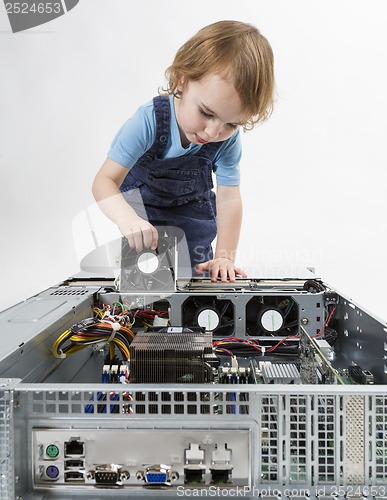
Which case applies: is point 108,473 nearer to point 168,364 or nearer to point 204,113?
point 168,364

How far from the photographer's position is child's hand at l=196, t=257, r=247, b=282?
5.23ft

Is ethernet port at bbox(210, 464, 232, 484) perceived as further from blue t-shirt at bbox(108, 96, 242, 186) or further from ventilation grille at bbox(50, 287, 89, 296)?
blue t-shirt at bbox(108, 96, 242, 186)

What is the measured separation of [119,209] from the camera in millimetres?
1628

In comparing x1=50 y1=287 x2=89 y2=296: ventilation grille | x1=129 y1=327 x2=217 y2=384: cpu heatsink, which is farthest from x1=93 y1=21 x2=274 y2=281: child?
x1=129 y1=327 x2=217 y2=384: cpu heatsink

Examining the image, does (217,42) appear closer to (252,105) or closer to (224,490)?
(252,105)

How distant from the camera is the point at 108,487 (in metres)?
0.69

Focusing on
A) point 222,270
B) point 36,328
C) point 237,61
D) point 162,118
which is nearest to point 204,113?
point 237,61

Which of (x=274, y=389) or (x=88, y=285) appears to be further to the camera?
(x=88, y=285)

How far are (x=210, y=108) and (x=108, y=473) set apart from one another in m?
1.11

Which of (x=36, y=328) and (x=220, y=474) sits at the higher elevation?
(x=36, y=328)

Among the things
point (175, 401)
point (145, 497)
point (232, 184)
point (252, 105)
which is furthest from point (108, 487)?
point (232, 184)

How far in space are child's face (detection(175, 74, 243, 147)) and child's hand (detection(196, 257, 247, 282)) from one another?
44 centimetres

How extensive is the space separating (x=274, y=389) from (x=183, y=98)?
1.23m

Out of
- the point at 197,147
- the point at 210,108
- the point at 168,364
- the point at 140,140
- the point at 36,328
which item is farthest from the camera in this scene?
the point at 197,147
